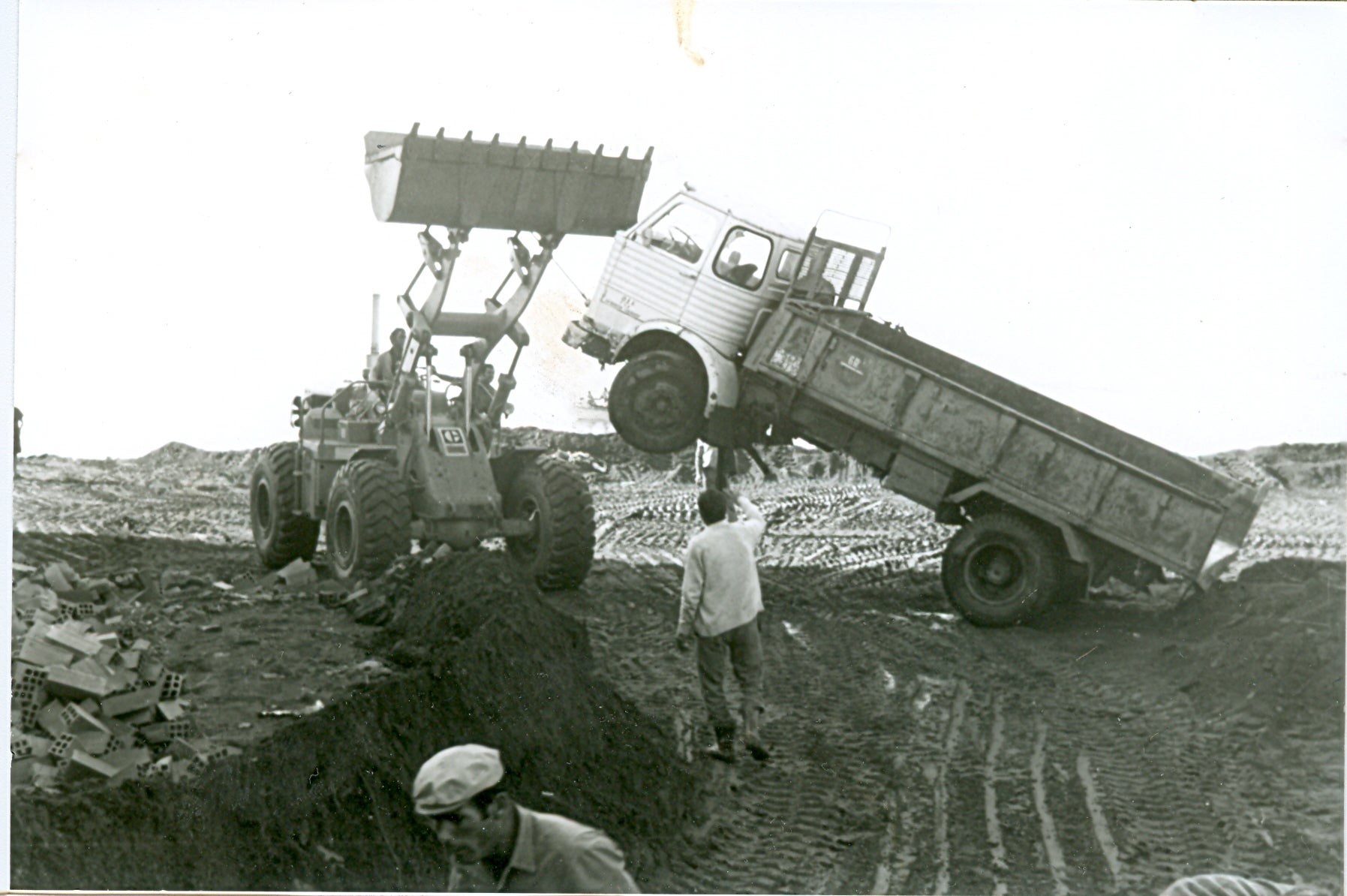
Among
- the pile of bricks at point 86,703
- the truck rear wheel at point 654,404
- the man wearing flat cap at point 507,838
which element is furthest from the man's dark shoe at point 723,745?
the man wearing flat cap at point 507,838

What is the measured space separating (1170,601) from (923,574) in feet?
5.27

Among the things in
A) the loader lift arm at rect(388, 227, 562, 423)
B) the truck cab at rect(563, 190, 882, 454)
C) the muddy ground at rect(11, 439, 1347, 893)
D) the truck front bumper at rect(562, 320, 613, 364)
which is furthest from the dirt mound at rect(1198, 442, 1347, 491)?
the loader lift arm at rect(388, 227, 562, 423)

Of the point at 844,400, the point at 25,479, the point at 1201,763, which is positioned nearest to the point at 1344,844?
the point at 1201,763

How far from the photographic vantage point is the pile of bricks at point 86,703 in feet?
21.9

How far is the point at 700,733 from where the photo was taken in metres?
7.28

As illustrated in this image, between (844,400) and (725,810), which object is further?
(844,400)

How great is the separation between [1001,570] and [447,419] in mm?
3784

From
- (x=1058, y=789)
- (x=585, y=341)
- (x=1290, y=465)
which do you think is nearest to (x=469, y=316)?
(x=585, y=341)

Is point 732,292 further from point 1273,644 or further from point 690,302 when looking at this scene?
point 1273,644

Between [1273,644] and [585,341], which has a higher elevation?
[585,341]

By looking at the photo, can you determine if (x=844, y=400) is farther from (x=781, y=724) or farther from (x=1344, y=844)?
(x=1344, y=844)

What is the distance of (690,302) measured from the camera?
8930 mm

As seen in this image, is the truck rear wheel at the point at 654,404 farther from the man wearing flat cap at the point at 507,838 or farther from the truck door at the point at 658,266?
the man wearing flat cap at the point at 507,838

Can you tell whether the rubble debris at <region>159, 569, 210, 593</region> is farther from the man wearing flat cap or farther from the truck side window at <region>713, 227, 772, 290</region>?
the man wearing flat cap
